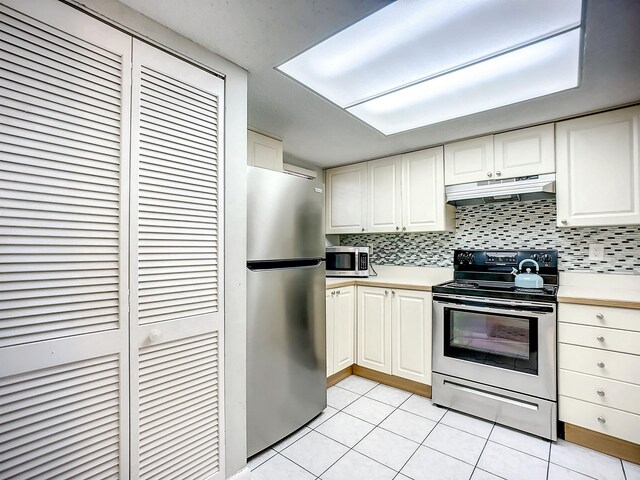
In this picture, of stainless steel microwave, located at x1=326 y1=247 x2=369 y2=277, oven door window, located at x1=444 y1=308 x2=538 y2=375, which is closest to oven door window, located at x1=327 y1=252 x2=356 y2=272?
stainless steel microwave, located at x1=326 y1=247 x2=369 y2=277

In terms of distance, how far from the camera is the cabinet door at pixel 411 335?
247 centimetres

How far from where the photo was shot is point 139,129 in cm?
125

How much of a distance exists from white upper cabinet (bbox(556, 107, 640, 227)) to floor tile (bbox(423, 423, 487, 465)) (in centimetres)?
157

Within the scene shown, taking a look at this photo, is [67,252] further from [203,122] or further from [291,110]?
[291,110]

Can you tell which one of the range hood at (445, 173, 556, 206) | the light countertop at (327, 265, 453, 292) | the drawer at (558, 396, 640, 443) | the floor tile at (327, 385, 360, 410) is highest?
A: the range hood at (445, 173, 556, 206)

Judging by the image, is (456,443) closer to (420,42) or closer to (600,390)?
(600,390)

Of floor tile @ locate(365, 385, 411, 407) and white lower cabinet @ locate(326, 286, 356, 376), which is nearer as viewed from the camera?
floor tile @ locate(365, 385, 411, 407)

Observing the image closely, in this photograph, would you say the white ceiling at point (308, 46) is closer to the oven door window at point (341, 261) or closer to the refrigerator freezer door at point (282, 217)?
the refrigerator freezer door at point (282, 217)

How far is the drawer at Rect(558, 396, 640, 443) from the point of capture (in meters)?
1.72

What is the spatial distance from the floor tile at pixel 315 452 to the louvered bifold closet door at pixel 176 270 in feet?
1.61

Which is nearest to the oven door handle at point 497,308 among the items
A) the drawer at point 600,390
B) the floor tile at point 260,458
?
the drawer at point 600,390

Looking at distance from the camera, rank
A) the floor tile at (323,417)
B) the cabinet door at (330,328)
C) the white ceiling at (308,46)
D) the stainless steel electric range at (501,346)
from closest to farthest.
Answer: the white ceiling at (308,46)
the stainless steel electric range at (501,346)
the floor tile at (323,417)
the cabinet door at (330,328)

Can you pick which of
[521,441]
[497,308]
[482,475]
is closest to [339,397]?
[482,475]

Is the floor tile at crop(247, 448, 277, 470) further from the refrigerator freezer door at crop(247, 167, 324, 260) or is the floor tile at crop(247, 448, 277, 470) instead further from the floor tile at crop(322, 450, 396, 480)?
the refrigerator freezer door at crop(247, 167, 324, 260)
